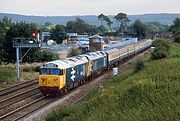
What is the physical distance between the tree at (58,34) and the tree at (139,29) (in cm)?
4598

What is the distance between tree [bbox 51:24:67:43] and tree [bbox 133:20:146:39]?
4598 cm

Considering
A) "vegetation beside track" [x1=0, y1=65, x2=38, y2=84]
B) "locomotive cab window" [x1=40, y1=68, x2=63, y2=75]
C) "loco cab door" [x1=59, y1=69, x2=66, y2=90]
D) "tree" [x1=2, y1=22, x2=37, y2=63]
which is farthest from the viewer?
"tree" [x1=2, y1=22, x2=37, y2=63]

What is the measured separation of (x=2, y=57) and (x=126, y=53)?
2139 centimetres

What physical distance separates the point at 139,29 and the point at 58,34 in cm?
5247

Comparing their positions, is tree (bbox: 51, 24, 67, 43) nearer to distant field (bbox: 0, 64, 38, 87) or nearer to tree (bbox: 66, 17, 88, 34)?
distant field (bbox: 0, 64, 38, 87)

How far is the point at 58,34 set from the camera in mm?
109188

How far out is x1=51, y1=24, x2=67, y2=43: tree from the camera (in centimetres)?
10594

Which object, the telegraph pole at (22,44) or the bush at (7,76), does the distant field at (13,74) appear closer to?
the bush at (7,76)

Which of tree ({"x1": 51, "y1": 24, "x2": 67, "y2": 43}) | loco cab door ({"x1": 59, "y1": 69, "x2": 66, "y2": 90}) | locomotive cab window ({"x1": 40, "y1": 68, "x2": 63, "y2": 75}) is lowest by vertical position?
loco cab door ({"x1": 59, "y1": 69, "x2": 66, "y2": 90})

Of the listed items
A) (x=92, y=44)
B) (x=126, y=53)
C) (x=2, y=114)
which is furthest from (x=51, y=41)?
(x=2, y=114)

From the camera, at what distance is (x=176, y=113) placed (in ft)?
43.4

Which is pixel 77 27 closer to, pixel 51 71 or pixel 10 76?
pixel 10 76

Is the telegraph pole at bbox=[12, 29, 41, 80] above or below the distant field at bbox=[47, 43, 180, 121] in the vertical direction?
above

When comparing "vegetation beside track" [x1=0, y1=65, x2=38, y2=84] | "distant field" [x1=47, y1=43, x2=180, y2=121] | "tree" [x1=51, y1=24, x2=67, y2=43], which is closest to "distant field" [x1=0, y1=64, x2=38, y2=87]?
"vegetation beside track" [x1=0, y1=65, x2=38, y2=84]
